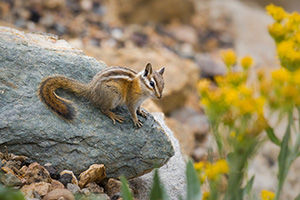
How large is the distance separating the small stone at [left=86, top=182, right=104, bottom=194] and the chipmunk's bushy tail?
65 cm

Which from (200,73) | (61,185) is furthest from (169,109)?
(61,185)

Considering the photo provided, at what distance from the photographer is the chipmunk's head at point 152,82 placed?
423 centimetres

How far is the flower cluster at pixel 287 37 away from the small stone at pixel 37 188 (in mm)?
2155

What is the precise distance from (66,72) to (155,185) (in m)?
1.90

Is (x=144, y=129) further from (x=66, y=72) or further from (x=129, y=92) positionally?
(x=66, y=72)

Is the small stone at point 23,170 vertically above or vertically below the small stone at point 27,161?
below

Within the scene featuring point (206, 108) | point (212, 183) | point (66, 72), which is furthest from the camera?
point (66, 72)

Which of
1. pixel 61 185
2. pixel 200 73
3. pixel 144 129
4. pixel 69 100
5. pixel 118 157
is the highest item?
pixel 200 73

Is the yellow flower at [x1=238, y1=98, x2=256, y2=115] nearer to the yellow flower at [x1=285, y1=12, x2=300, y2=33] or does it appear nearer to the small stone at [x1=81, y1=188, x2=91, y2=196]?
the yellow flower at [x1=285, y1=12, x2=300, y2=33]

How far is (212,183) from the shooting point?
2811 millimetres

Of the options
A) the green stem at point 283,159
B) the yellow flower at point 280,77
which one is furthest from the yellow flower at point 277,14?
the yellow flower at point 280,77

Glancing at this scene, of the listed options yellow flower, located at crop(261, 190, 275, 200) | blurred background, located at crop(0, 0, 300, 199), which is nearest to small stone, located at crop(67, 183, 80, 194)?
yellow flower, located at crop(261, 190, 275, 200)

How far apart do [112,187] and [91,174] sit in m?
0.30

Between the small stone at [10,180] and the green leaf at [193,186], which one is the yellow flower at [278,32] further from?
the small stone at [10,180]
